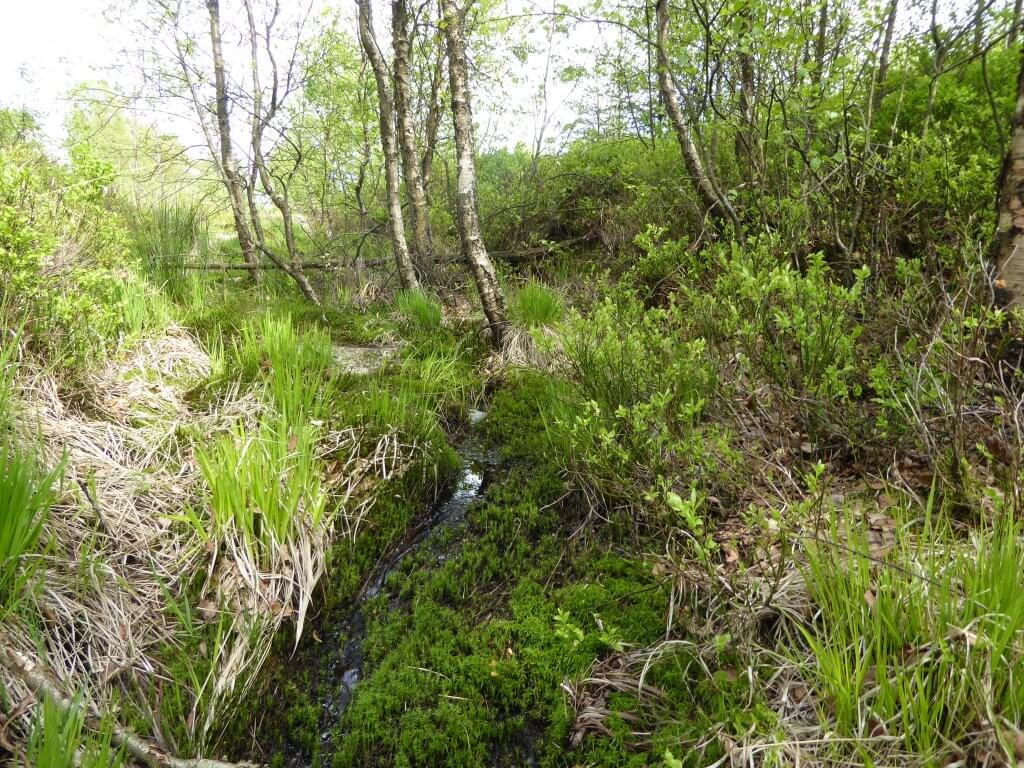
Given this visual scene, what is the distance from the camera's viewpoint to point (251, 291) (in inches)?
276

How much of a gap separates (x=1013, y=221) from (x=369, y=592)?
3542 mm

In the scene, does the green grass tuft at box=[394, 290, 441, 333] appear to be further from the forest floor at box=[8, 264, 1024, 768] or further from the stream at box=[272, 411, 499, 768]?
the forest floor at box=[8, 264, 1024, 768]

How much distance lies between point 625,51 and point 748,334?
23.1 feet

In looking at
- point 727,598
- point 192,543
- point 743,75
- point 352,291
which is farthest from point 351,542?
point 352,291

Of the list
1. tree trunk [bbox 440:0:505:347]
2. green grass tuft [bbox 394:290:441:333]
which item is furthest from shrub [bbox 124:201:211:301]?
tree trunk [bbox 440:0:505:347]

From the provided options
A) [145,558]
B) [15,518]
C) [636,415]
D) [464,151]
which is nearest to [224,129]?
[464,151]

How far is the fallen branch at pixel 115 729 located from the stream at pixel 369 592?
33cm

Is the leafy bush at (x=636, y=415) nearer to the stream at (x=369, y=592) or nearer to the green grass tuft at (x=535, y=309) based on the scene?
the stream at (x=369, y=592)

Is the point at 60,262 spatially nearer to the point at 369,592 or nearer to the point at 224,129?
the point at 369,592

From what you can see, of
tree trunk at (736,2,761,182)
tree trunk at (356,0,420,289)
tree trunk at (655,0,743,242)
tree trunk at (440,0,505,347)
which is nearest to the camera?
tree trunk at (736,2,761,182)

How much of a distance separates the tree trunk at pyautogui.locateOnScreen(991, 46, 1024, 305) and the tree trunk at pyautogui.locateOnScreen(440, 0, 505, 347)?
377cm

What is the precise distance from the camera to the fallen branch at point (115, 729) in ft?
5.14

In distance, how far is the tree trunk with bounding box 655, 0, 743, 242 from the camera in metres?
4.43

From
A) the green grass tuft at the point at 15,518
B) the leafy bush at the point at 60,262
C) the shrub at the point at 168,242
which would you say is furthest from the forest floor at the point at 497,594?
the shrub at the point at 168,242
